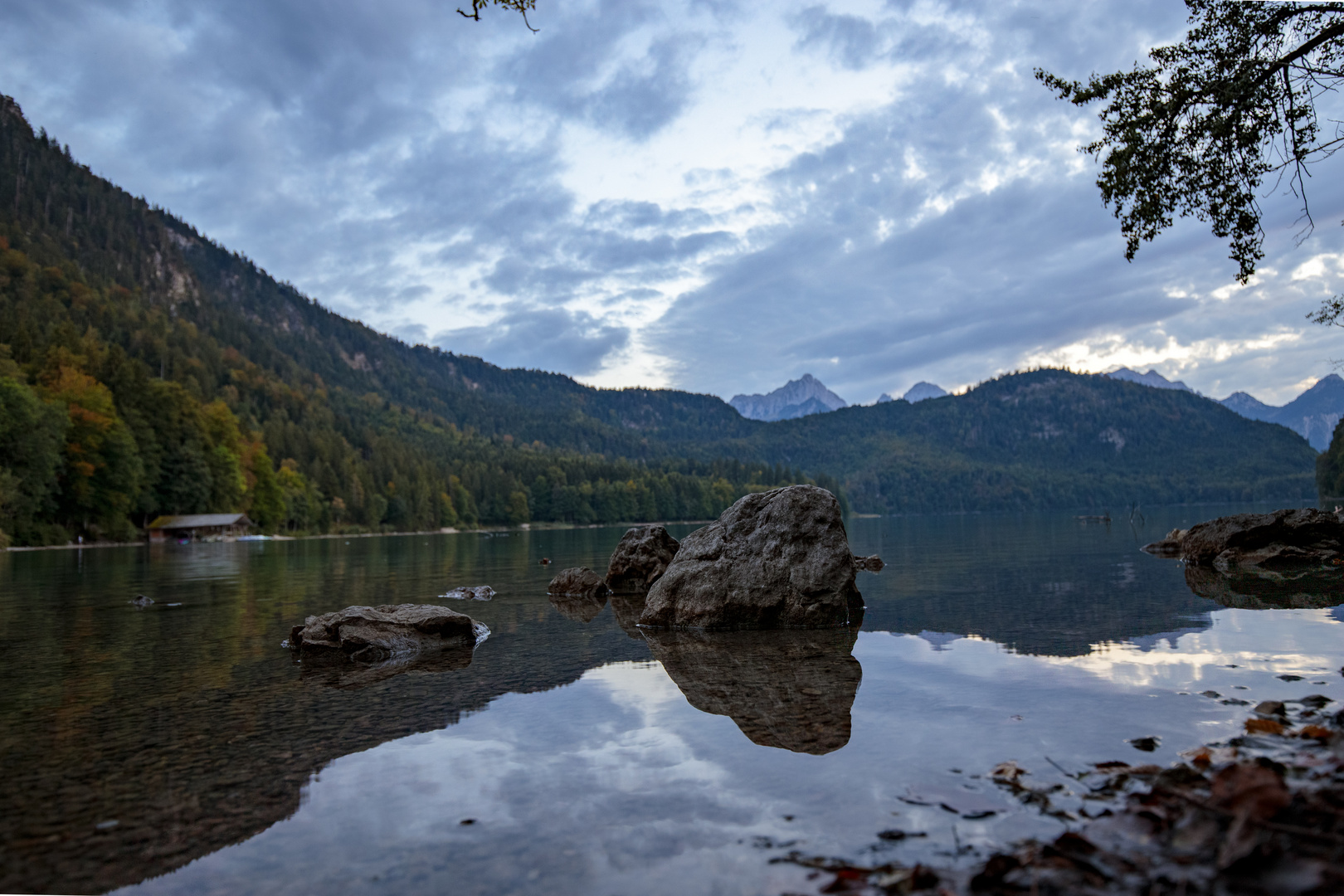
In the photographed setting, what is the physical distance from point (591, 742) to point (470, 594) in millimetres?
18180

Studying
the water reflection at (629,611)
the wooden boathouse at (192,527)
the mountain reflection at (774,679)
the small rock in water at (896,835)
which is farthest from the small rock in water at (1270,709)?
the wooden boathouse at (192,527)

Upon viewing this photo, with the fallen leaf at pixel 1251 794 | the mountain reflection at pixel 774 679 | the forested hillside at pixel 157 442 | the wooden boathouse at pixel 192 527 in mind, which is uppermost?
the forested hillside at pixel 157 442

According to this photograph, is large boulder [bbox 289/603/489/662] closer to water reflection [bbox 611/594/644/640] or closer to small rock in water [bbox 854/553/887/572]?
water reflection [bbox 611/594/644/640]

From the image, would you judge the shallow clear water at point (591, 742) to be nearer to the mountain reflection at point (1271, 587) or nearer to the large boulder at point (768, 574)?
the mountain reflection at point (1271, 587)

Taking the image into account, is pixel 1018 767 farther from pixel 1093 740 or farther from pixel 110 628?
pixel 110 628

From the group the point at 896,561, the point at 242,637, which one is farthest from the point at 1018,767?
the point at 896,561

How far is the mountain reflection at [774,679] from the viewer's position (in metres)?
8.46

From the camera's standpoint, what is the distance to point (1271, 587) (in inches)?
806

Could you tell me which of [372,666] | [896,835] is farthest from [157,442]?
[896,835]

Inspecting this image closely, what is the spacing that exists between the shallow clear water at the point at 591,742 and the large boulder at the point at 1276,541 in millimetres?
11484

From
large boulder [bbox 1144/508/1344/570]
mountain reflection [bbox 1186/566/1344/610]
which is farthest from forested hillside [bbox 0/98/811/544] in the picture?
large boulder [bbox 1144/508/1344/570]

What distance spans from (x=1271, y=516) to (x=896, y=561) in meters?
16.1

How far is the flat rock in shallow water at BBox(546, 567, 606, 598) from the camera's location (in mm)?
25792

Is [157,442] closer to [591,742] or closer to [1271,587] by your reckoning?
[591,742]
